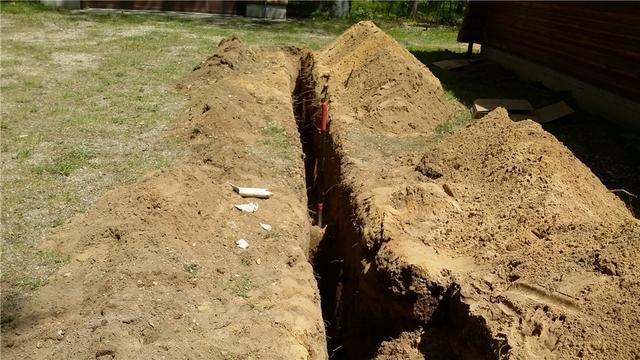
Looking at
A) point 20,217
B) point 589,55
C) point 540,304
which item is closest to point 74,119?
point 20,217

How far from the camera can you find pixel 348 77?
10117 millimetres

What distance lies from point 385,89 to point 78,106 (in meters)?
5.22

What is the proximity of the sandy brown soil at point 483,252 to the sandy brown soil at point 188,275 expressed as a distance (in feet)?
2.18

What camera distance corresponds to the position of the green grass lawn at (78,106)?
19.2ft

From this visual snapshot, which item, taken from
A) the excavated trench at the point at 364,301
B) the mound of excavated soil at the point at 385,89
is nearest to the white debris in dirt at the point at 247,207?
the excavated trench at the point at 364,301

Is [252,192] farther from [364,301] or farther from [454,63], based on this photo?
[454,63]

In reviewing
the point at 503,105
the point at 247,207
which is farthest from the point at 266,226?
the point at 503,105

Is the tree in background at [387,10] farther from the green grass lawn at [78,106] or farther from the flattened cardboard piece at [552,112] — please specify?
the flattened cardboard piece at [552,112]

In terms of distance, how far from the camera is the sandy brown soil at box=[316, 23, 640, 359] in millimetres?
3695

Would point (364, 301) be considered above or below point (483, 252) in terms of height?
below

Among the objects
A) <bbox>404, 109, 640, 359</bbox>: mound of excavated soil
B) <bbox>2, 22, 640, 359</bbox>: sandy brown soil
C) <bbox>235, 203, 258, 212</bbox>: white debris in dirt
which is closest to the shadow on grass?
<bbox>404, 109, 640, 359</bbox>: mound of excavated soil

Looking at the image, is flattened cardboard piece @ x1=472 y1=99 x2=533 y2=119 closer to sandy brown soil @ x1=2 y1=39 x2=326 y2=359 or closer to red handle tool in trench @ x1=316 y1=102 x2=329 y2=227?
red handle tool in trench @ x1=316 y1=102 x2=329 y2=227

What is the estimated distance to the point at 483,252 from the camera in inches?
191

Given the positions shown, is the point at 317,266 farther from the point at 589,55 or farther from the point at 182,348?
the point at 589,55
